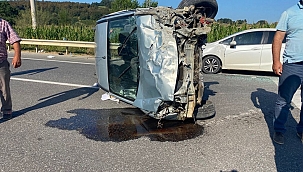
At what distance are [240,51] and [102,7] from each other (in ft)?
158

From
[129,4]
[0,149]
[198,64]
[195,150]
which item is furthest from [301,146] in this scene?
[129,4]

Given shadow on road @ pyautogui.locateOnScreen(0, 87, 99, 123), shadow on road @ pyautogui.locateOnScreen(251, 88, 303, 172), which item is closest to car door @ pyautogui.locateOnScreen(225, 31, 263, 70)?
shadow on road @ pyautogui.locateOnScreen(251, 88, 303, 172)

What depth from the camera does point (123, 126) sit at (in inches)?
167

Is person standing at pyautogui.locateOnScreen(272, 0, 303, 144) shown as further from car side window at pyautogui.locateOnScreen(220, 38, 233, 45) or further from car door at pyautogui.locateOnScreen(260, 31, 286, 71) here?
car side window at pyautogui.locateOnScreen(220, 38, 233, 45)

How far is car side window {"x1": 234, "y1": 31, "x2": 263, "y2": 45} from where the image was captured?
8492mm

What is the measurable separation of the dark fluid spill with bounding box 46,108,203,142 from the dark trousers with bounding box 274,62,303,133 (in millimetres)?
1144

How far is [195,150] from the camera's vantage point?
11.2 feet

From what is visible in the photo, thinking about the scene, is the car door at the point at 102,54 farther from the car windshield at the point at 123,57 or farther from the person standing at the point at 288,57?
the person standing at the point at 288,57

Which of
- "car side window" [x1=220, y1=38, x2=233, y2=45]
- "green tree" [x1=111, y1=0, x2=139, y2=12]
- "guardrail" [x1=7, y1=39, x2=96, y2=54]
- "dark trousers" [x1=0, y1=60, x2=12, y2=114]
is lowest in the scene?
"dark trousers" [x1=0, y1=60, x2=12, y2=114]

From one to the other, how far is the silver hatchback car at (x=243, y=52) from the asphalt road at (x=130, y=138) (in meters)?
2.59

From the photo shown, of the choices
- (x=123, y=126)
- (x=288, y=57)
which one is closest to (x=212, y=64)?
(x=288, y=57)

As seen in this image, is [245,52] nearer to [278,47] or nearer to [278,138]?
[278,47]

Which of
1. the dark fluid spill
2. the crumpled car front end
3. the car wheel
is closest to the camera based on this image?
the crumpled car front end

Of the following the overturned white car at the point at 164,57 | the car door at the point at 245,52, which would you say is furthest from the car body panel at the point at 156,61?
the car door at the point at 245,52
